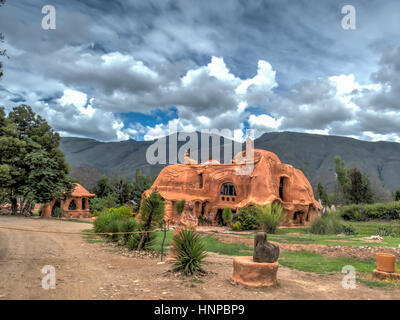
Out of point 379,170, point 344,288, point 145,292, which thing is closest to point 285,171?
point 344,288

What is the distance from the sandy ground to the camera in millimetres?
5711

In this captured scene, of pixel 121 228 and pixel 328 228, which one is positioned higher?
pixel 121 228

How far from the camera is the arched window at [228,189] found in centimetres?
2935

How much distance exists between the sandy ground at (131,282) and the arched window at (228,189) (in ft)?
64.3

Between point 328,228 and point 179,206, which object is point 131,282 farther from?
point 179,206

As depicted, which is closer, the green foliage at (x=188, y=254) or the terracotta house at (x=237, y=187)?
the green foliage at (x=188, y=254)

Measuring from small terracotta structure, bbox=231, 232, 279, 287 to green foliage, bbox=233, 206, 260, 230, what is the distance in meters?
15.1

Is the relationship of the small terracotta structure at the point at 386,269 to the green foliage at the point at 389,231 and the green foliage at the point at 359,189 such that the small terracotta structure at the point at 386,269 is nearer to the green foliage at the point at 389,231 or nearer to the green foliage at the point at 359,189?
the green foliage at the point at 389,231

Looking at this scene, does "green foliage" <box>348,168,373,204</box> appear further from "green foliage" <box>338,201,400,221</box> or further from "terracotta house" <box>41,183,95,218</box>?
"terracotta house" <box>41,183,95,218</box>

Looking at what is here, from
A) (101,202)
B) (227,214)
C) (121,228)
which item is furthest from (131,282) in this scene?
(101,202)

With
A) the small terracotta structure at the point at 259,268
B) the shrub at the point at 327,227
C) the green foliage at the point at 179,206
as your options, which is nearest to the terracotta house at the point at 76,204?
the green foliage at the point at 179,206

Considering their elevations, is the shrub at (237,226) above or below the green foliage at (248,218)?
below

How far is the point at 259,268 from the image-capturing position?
6.42 metres

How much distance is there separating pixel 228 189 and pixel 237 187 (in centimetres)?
107
